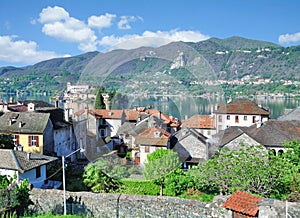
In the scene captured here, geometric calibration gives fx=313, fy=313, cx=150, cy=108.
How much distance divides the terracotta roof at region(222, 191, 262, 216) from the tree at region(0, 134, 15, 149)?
16974 mm

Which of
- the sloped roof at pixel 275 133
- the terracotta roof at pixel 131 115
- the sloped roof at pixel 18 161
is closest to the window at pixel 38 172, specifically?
the sloped roof at pixel 18 161

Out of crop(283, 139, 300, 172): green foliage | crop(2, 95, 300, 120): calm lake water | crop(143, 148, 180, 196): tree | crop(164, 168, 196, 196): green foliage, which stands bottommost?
crop(164, 168, 196, 196): green foliage

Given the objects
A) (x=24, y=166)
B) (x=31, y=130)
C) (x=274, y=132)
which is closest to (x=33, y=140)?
(x=31, y=130)

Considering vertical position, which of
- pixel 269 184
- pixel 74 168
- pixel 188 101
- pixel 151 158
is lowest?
pixel 74 168

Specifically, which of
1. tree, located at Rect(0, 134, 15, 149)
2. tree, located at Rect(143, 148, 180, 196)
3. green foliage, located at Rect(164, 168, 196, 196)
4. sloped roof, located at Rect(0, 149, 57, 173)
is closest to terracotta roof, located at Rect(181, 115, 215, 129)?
tree, located at Rect(143, 148, 180, 196)

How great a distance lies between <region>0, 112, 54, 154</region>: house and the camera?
71.4 ft

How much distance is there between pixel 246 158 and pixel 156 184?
5444mm

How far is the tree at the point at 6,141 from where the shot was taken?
20717mm

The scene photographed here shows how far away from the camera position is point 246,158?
12.7 meters

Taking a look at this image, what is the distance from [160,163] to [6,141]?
18228 mm

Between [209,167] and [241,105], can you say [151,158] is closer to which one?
[209,167]

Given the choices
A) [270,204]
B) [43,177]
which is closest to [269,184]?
[270,204]

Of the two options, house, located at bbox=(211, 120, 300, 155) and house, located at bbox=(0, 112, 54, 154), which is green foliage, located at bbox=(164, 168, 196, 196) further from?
house, located at bbox=(0, 112, 54, 154)

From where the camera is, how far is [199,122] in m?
4.92
